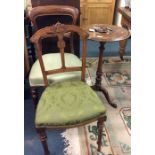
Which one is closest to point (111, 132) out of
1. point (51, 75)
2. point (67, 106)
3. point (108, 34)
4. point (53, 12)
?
point (67, 106)

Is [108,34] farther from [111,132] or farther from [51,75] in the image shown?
[111,132]

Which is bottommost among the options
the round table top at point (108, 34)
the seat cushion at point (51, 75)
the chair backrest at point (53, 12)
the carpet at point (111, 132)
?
the carpet at point (111, 132)

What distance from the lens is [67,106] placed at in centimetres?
131

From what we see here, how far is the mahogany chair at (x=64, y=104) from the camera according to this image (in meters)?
1.25

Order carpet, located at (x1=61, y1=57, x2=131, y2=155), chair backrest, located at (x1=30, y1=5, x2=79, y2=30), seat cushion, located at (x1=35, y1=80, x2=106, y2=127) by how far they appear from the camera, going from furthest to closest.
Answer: chair backrest, located at (x1=30, y1=5, x2=79, y2=30) < carpet, located at (x1=61, y1=57, x2=131, y2=155) < seat cushion, located at (x1=35, y1=80, x2=106, y2=127)

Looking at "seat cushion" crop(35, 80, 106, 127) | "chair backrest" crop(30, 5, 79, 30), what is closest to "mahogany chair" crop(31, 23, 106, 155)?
"seat cushion" crop(35, 80, 106, 127)

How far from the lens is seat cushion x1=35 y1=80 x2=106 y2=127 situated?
1.24 m

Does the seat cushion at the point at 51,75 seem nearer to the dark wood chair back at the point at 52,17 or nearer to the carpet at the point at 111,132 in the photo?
the dark wood chair back at the point at 52,17

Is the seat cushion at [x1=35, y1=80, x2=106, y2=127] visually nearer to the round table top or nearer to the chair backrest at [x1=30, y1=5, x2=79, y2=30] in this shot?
the round table top

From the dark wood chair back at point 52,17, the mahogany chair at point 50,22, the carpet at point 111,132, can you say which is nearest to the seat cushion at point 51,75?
the mahogany chair at point 50,22

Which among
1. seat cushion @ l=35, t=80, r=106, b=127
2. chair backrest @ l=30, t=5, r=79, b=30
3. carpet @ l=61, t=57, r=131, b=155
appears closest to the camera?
seat cushion @ l=35, t=80, r=106, b=127
